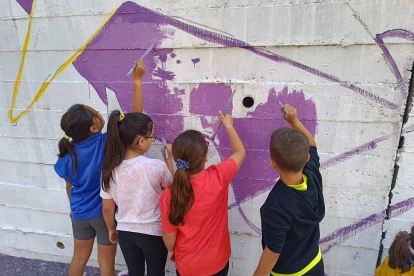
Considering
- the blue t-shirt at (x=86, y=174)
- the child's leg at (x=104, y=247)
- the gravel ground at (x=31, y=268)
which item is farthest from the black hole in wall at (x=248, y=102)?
the gravel ground at (x=31, y=268)

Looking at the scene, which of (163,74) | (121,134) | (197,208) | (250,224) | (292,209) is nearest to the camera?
(292,209)

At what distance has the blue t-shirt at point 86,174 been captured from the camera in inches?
73.9

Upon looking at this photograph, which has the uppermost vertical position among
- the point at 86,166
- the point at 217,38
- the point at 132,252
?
the point at 217,38

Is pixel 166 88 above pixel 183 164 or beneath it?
above

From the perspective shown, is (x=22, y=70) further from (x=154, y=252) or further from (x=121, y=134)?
(x=154, y=252)

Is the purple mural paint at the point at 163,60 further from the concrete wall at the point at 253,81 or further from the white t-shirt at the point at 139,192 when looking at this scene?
the white t-shirt at the point at 139,192

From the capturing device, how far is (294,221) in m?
1.47

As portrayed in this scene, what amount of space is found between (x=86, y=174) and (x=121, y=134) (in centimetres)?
39

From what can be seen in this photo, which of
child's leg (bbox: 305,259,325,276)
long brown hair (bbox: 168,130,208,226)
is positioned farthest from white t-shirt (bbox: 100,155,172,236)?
child's leg (bbox: 305,259,325,276)

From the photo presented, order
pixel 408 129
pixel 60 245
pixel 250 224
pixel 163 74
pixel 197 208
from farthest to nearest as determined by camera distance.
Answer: pixel 60 245, pixel 250 224, pixel 163 74, pixel 408 129, pixel 197 208

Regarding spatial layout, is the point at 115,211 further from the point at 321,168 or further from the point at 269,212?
the point at 321,168

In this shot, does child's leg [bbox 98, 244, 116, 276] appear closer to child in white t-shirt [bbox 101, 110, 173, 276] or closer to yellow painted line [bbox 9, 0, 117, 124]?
child in white t-shirt [bbox 101, 110, 173, 276]

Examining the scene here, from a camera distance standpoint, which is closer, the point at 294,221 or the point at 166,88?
the point at 294,221

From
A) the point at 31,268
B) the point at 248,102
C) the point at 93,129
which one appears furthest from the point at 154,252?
the point at 31,268
